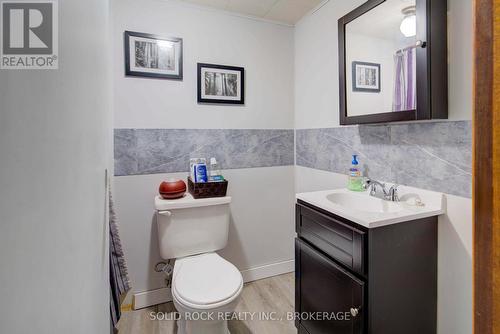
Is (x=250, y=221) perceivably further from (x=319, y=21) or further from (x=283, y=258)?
(x=319, y=21)

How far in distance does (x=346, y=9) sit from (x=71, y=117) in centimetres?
176

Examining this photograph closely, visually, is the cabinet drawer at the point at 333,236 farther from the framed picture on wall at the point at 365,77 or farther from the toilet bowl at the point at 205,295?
the framed picture on wall at the point at 365,77

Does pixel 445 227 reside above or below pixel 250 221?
above

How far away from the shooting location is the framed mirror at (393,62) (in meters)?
1.06

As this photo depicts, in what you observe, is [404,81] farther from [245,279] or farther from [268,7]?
[245,279]

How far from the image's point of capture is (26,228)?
0.99ft

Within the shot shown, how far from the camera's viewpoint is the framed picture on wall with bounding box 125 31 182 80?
67.4 inches

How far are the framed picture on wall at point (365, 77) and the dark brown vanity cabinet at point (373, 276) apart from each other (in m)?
0.75

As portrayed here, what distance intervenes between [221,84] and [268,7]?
0.67 meters

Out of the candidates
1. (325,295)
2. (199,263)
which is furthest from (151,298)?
(325,295)

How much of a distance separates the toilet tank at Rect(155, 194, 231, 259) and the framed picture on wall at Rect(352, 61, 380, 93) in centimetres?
112

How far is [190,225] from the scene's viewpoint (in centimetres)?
167

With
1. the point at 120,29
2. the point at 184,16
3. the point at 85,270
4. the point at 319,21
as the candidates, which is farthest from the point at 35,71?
the point at 319,21

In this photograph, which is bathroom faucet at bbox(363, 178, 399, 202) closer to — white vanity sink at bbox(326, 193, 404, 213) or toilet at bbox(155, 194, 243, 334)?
white vanity sink at bbox(326, 193, 404, 213)
